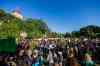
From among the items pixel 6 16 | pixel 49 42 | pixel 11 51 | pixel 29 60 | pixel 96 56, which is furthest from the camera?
pixel 6 16

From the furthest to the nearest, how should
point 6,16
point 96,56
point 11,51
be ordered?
1. point 6,16
2. point 96,56
3. point 11,51

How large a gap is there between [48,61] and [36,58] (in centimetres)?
99

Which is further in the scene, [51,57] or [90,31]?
[90,31]

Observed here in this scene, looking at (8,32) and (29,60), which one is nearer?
(29,60)

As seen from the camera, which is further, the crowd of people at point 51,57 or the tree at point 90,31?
the tree at point 90,31

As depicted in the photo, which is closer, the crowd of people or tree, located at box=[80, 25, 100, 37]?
the crowd of people

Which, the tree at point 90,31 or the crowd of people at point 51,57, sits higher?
the tree at point 90,31

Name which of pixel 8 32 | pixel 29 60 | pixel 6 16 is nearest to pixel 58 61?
pixel 29 60

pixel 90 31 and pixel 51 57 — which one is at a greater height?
pixel 90 31

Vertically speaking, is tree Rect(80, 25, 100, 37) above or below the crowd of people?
above

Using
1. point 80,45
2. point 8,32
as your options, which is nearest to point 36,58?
point 80,45

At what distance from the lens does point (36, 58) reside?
57.0ft

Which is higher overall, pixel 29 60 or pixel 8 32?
pixel 8 32

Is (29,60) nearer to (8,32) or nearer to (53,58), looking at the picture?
(53,58)
